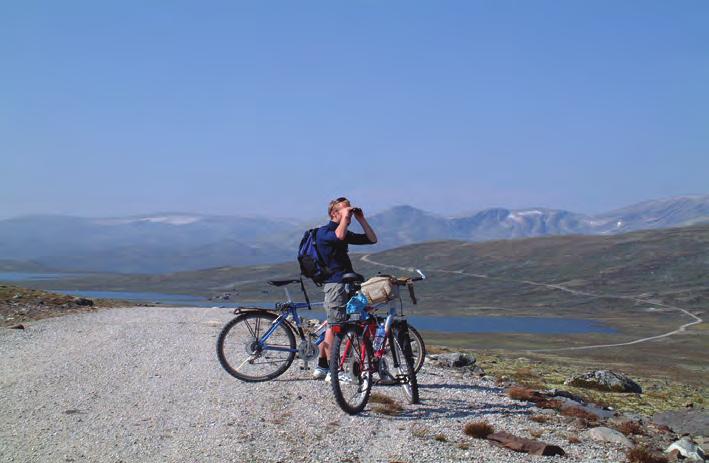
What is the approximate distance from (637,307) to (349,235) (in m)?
139

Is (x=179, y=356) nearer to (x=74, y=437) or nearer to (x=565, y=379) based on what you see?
(x=74, y=437)

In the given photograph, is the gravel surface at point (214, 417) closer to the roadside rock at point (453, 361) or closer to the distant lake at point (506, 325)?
the roadside rock at point (453, 361)

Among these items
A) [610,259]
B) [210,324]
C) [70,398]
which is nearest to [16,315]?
[210,324]

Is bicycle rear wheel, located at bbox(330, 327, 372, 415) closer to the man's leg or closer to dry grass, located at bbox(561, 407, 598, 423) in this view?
the man's leg

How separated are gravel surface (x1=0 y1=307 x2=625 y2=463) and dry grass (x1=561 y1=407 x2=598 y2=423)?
594 millimetres

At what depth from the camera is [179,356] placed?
1650 cm

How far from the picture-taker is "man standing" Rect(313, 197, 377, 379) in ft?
40.3

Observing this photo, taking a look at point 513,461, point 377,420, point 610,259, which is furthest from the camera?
point 610,259

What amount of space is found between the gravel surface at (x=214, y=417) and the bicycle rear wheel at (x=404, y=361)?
290mm

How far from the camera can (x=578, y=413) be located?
1274 cm

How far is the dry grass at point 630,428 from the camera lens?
12.0m

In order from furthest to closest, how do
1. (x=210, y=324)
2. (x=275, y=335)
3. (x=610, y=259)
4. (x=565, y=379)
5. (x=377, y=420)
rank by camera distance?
(x=610, y=259)
(x=210, y=324)
(x=565, y=379)
(x=275, y=335)
(x=377, y=420)

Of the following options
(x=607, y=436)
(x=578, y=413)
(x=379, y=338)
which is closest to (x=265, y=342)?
(x=379, y=338)

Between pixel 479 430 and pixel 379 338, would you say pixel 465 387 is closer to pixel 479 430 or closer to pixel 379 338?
pixel 379 338
